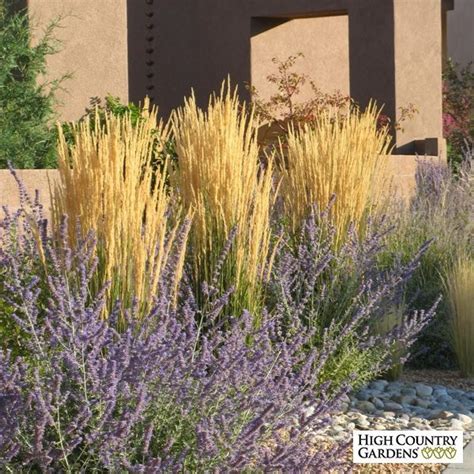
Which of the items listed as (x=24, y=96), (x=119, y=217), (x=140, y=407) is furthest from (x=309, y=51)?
(x=140, y=407)

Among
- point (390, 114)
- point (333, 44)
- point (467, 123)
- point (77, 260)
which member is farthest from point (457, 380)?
point (467, 123)

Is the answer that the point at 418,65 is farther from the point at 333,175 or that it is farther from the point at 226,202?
the point at 226,202

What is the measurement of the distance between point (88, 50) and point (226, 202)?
580 centimetres

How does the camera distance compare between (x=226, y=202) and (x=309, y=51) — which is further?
(x=309, y=51)

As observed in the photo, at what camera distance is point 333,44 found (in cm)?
1761

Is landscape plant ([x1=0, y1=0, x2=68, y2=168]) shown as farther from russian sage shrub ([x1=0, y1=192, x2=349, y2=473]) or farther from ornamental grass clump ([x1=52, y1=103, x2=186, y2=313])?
russian sage shrub ([x1=0, y1=192, x2=349, y2=473])

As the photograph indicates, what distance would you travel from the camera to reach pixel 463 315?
6.76m

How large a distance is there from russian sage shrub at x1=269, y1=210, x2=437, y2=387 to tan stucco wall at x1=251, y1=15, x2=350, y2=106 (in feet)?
32.2

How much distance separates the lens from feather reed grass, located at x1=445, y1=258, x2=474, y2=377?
265 inches

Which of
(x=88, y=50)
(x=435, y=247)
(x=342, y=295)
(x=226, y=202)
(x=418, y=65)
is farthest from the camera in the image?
(x=418, y=65)

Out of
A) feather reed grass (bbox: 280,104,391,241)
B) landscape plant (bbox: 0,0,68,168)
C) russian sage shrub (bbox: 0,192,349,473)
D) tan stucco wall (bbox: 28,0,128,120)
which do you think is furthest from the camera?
tan stucco wall (bbox: 28,0,128,120)

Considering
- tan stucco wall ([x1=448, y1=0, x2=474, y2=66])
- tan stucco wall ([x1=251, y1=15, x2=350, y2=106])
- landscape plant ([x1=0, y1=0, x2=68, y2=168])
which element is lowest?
landscape plant ([x1=0, y1=0, x2=68, y2=168])

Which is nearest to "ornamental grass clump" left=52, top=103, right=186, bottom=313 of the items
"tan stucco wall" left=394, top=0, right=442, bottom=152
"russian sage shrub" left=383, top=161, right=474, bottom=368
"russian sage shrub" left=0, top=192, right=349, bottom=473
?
"russian sage shrub" left=0, top=192, right=349, bottom=473

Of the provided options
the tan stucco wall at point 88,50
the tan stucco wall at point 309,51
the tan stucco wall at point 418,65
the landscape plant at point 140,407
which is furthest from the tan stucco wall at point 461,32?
the landscape plant at point 140,407
